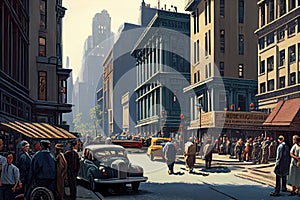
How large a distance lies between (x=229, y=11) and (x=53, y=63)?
2437 centimetres

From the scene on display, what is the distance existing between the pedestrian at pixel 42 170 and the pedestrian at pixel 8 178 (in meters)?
0.53

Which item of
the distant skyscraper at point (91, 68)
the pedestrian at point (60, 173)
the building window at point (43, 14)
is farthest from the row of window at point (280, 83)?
the distant skyscraper at point (91, 68)

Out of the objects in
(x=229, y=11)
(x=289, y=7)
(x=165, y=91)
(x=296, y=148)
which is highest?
(x=229, y=11)

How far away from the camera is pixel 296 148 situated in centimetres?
1423

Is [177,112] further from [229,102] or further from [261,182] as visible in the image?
[261,182]

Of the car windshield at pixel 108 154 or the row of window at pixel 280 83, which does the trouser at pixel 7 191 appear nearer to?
the car windshield at pixel 108 154

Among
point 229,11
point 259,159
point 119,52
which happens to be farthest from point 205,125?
point 119,52

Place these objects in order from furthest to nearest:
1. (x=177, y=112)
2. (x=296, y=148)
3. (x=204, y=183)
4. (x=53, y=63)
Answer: (x=177, y=112), (x=53, y=63), (x=204, y=183), (x=296, y=148)

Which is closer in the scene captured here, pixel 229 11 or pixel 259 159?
pixel 259 159

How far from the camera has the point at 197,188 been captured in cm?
1680

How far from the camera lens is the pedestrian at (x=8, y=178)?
1005 cm

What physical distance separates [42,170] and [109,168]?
4.71 metres

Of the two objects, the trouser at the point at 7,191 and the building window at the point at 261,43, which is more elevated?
the building window at the point at 261,43

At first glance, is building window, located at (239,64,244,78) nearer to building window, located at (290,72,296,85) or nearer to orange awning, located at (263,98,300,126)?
building window, located at (290,72,296,85)
